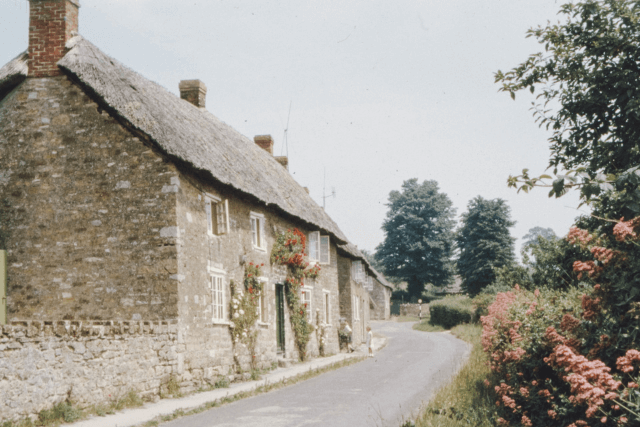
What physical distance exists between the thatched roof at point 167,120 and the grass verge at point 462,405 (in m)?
7.36

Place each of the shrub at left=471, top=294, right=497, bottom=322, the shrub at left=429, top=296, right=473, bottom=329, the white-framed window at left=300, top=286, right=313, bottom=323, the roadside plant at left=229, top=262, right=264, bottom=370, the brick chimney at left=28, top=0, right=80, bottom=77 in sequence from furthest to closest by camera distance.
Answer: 1. the shrub at left=429, top=296, right=473, bottom=329
2. the shrub at left=471, top=294, right=497, bottom=322
3. the white-framed window at left=300, top=286, right=313, bottom=323
4. the roadside plant at left=229, top=262, right=264, bottom=370
5. the brick chimney at left=28, top=0, right=80, bottom=77

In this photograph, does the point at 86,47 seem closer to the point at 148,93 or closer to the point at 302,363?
the point at 148,93

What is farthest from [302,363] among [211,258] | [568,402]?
→ [568,402]

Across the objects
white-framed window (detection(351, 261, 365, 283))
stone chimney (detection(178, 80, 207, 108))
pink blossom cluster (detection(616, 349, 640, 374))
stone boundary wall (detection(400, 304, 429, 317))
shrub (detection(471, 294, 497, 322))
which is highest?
stone chimney (detection(178, 80, 207, 108))

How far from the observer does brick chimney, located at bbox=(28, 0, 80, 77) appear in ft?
46.6

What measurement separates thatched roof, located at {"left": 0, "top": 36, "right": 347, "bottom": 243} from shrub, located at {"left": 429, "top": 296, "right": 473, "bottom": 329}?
25200mm

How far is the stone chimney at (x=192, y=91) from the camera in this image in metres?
22.7

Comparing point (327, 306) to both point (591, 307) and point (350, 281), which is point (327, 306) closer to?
point (350, 281)

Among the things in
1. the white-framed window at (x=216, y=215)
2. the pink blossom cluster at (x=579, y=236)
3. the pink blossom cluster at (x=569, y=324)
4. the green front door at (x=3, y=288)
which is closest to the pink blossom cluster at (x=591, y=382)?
the pink blossom cluster at (x=569, y=324)

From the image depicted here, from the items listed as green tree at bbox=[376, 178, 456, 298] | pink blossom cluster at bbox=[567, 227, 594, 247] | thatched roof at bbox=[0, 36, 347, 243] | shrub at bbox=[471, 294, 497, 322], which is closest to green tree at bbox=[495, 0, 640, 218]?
pink blossom cluster at bbox=[567, 227, 594, 247]

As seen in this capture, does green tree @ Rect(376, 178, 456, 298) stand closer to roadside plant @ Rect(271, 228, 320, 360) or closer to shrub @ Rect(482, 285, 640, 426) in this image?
roadside plant @ Rect(271, 228, 320, 360)

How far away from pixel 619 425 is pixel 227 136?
18232 millimetres

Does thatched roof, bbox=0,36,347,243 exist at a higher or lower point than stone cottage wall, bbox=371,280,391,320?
higher

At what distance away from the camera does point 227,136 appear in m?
21.5
